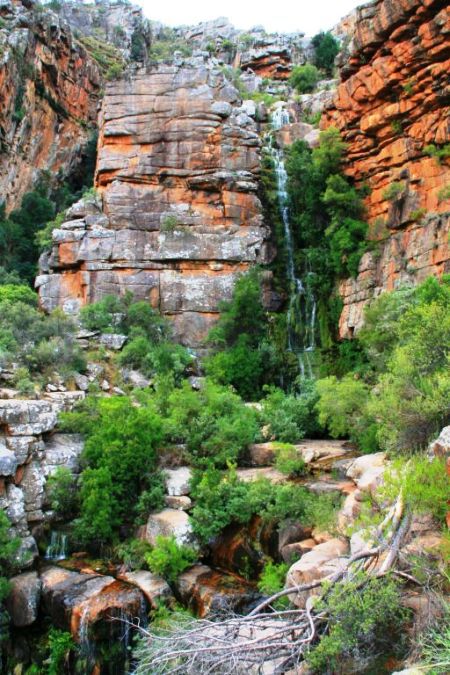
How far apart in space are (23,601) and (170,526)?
11.2 ft

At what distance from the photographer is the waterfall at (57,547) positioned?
13.5 m

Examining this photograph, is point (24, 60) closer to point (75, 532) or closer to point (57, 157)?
point (57, 157)

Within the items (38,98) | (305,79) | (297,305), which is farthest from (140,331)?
(305,79)

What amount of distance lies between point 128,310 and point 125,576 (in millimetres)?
14530

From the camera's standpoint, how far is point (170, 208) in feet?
92.0

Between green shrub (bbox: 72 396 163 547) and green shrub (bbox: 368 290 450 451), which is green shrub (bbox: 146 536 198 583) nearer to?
green shrub (bbox: 72 396 163 547)

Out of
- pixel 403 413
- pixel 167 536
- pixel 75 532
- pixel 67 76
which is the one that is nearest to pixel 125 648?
pixel 167 536

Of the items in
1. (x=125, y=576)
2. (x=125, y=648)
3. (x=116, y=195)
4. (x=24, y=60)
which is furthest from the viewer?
(x=24, y=60)

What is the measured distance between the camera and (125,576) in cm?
1209

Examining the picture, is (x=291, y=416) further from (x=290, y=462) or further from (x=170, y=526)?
(x=170, y=526)

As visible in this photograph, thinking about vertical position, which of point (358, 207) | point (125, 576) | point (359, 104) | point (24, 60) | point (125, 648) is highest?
point (24, 60)

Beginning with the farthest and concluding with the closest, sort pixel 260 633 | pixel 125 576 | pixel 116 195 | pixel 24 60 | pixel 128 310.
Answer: pixel 24 60, pixel 116 195, pixel 128 310, pixel 125 576, pixel 260 633

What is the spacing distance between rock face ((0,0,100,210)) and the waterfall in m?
23.3

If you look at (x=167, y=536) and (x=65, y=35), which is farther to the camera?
(x=65, y=35)
